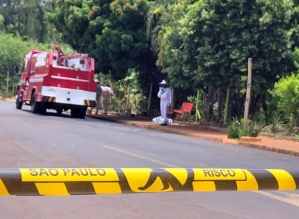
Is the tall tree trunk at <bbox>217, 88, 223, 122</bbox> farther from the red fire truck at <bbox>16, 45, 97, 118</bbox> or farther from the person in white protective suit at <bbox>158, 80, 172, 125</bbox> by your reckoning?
the red fire truck at <bbox>16, 45, 97, 118</bbox>

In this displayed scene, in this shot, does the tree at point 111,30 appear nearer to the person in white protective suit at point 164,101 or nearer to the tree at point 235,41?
the person in white protective suit at point 164,101

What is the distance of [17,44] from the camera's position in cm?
5541

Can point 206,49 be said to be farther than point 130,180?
Yes

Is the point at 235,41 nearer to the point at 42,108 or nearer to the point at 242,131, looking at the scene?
the point at 242,131

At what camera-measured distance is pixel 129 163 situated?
11344mm

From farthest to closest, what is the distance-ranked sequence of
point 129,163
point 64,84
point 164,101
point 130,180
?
1. point 64,84
2. point 164,101
3. point 129,163
4. point 130,180

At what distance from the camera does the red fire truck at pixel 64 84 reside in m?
26.0

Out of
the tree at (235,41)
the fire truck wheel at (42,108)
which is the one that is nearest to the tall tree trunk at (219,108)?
the tree at (235,41)

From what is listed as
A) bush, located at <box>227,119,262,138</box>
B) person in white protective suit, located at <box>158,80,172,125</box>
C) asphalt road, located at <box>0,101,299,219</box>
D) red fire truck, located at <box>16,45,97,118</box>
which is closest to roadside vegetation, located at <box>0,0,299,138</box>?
bush, located at <box>227,119,262,138</box>

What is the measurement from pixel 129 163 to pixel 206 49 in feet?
34.0

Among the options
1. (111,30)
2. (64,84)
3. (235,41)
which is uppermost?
(111,30)

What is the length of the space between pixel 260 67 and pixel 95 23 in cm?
923

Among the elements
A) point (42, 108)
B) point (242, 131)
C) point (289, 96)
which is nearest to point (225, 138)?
point (242, 131)

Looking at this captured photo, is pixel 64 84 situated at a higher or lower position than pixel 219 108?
higher
